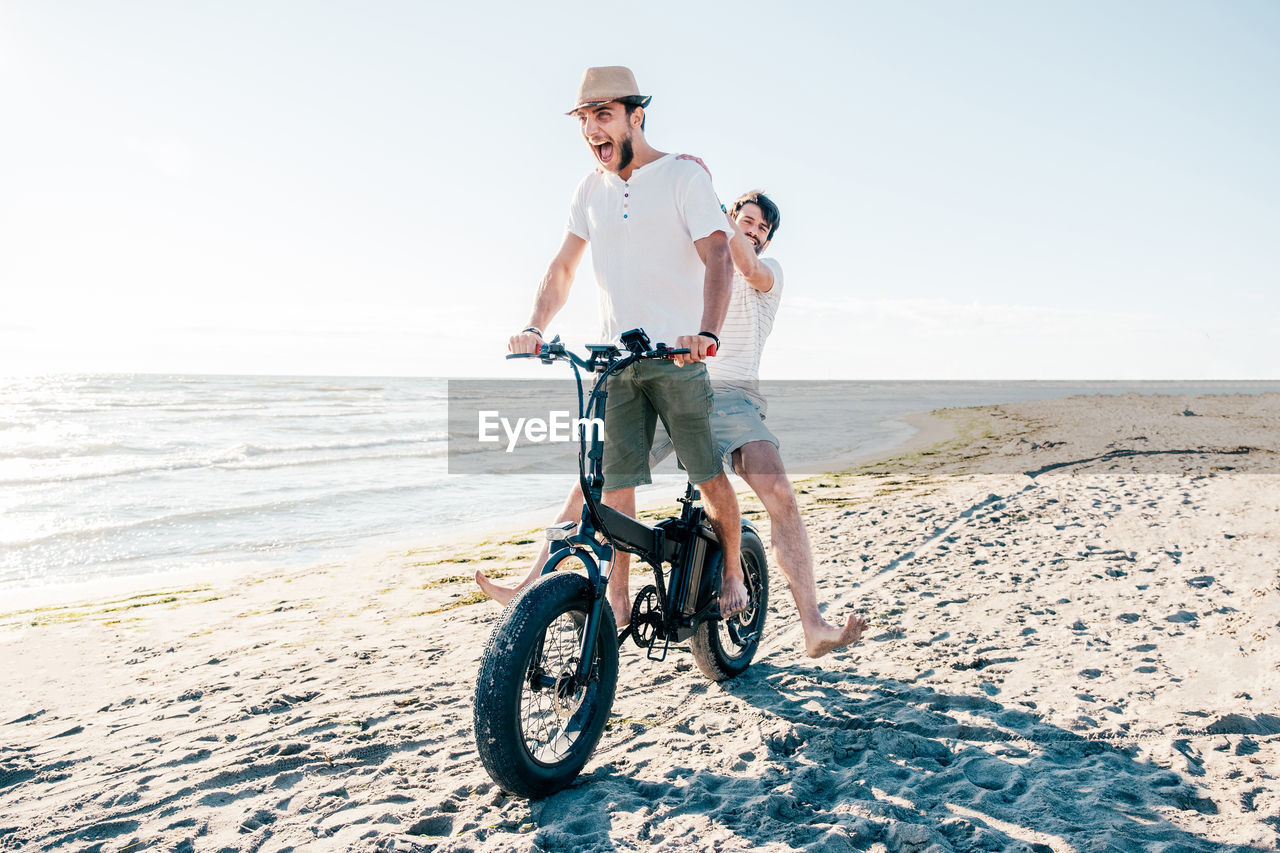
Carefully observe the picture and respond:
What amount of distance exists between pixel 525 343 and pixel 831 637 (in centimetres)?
191

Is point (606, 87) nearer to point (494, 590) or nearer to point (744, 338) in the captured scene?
point (744, 338)

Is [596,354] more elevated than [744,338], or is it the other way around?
[744,338]

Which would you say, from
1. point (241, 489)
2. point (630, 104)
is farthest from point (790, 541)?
point (241, 489)

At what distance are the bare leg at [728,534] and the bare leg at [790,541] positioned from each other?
165mm

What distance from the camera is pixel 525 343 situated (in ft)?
9.66

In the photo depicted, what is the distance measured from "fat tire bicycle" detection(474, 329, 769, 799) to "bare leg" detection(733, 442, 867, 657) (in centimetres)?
40

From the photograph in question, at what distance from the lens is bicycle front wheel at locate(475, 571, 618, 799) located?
2547mm

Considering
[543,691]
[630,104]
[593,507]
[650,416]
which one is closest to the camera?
[543,691]

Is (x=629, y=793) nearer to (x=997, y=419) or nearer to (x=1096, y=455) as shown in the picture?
(x=1096, y=455)

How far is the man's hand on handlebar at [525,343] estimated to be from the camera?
2.94m

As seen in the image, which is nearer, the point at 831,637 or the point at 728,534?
the point at 728,534

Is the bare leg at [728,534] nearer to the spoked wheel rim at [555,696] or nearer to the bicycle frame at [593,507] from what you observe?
the bicycle frame at [593,507]

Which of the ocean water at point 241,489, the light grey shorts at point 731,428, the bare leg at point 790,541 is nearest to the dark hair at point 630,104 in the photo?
the light grey shorts at point 731,428

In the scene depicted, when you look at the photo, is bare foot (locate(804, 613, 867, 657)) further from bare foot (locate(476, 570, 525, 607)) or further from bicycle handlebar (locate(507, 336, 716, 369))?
bicycle handlebar (locate(507, 336, 716, 369))
